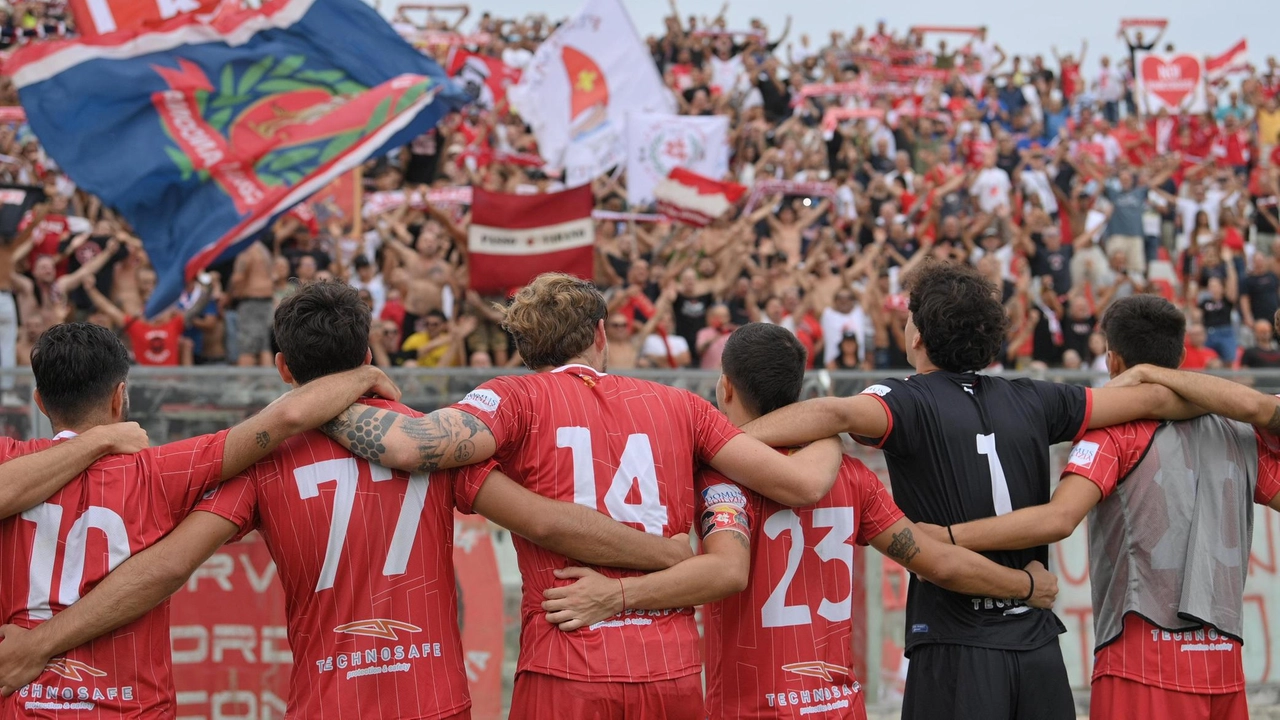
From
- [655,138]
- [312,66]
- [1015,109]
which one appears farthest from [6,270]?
[1015,109]

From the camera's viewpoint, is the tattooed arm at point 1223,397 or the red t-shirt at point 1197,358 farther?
the red t-shirt at point 1197,358

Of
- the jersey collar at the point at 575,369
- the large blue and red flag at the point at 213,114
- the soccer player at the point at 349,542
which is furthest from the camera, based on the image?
the large blue and red flag at the point at 213,114

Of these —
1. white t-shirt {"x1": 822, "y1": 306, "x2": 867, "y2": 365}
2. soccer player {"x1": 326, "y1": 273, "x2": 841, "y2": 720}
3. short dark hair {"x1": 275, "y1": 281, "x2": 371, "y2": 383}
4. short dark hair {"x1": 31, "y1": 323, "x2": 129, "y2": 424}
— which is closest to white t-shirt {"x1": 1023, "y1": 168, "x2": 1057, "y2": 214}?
white t-shirt {"x1": 822, "y1": 306, "x2": 867, "y2": 365}

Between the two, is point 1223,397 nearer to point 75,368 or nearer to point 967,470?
point 967,470

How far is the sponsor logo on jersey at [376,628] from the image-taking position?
12.6 ft

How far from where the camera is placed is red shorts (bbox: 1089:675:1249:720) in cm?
437

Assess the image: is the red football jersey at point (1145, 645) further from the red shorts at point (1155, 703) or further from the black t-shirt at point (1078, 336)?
the black t-shirt at point (1078, 336)

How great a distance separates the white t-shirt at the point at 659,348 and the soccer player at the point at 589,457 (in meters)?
8.89

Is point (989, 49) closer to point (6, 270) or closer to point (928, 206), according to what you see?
point (928, 206)

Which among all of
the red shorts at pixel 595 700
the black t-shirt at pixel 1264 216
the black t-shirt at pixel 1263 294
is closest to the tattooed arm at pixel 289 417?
the red shorts at pixel 595 700

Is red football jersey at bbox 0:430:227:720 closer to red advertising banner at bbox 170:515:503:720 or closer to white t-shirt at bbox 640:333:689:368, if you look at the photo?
red advertising banner at bbox 170:515:503:720

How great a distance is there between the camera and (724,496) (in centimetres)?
414

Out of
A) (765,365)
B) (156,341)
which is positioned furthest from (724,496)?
(156,341)

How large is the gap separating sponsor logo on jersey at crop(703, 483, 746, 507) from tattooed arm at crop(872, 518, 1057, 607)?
0.50 meters
